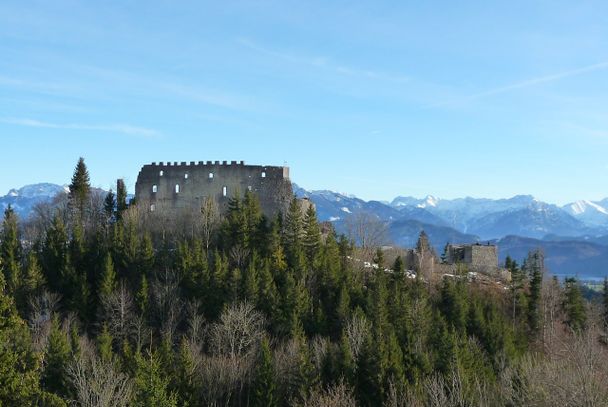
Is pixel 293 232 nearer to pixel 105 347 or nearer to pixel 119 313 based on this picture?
pixel 119 313

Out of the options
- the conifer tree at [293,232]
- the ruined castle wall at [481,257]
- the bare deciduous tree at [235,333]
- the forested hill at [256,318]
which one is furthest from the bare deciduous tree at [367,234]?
the bare deciduous tree at [235,333]

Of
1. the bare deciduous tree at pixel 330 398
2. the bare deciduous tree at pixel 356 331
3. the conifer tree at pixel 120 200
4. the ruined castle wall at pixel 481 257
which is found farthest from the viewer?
the ruined castle wall at pixel 481 257

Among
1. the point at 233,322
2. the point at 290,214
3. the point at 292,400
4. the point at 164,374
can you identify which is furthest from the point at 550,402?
the point at 290,214

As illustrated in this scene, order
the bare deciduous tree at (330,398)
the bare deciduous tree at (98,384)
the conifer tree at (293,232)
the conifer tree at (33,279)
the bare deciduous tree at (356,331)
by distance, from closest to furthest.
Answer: the bare deciduous tree at (98,384) < the bare deciduous tree at (330,398) < the bare deciduous tree at (356,331) < the conifer tree at (33,279) < the conifer tree at (293,232)

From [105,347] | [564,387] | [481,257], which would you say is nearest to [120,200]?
[105,347]

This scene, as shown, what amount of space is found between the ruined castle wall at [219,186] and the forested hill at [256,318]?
201cm

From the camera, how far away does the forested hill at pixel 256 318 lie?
4956cm

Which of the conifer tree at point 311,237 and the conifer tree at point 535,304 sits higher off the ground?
the conifer tree at point 311,237

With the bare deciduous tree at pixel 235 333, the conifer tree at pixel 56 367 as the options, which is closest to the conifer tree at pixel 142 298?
the bare deciduous tree at pixel 235 333

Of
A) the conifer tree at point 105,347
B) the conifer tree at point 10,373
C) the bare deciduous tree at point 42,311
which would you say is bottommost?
the conifer tree at point 105,347

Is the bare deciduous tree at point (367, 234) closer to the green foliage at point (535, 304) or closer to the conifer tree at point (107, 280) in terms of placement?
the green foliage at point (535, 304)

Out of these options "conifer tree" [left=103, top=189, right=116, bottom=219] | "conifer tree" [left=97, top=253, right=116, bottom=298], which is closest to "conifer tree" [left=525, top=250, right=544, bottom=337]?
"conifer tree" [left=97, top=253, right=116, bottom=298]

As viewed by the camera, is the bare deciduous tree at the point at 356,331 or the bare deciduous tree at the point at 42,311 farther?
the bare deciduous tree at the point at 42,311

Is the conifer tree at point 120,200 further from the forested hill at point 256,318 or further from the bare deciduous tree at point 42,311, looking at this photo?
the bare deciduous tree at point 42,311
